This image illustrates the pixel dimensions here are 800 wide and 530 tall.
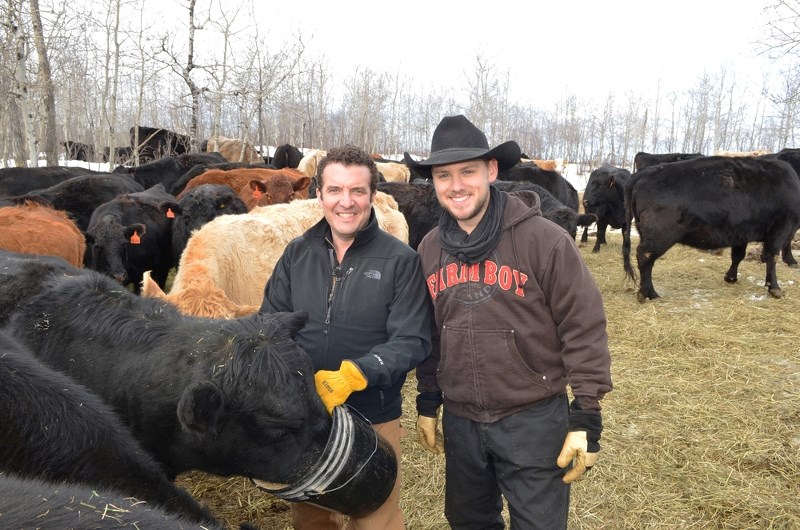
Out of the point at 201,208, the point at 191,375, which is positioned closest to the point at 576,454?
the point at 191,375

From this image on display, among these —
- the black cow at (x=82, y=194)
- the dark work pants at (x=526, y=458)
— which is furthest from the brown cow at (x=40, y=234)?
the dark work pants at (x=526, y=458)

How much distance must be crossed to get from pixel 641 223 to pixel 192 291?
7.07 meters

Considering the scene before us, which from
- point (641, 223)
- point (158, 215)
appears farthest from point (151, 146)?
point (641, 223)

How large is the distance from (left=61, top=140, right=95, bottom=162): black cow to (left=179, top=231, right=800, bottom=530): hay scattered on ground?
105ft

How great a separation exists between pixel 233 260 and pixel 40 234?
8.40 ft

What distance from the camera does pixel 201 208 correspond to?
677 centimetres

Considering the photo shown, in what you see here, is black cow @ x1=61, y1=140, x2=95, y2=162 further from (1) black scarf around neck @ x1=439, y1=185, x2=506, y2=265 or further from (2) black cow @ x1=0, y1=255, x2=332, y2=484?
(1) black scarf around neck @ x1=439, y1=185, x2=506, y2=265

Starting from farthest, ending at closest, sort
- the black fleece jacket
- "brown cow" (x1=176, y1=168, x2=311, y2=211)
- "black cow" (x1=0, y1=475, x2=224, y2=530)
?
"brown cow" (x1=176, y1=168, x2=311, y2=211) → the black fleece jacket → "black cow" (x1=0, y1=475, x2=224, y2=530)

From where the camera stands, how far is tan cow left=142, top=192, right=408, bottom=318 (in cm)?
325

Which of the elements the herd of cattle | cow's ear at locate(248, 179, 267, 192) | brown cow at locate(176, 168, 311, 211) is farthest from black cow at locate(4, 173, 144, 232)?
the herd of cattle

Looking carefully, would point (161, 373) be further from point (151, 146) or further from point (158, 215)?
point (151, 146)

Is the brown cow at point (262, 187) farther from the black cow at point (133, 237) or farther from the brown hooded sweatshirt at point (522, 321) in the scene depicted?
the brown hooded sweatshirt at point (522, 321)

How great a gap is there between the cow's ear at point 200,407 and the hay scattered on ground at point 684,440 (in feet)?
5.92

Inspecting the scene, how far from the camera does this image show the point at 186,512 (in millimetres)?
1614
